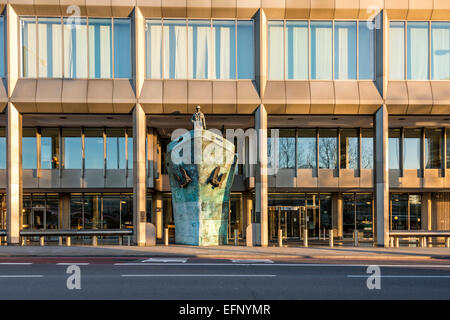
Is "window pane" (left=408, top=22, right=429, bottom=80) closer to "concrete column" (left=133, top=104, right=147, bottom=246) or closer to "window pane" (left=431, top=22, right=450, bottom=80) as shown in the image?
"window pane" (left=431, top=22, right=450, bottom=80)

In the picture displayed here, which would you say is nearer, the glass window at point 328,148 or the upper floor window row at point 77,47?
the upper floor window row at point 77,47

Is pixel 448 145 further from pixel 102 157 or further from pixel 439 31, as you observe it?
pixel 102 157

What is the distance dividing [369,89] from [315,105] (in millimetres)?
2679

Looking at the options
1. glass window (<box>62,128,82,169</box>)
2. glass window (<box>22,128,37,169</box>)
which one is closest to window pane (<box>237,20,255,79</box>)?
glass window (<box>62,128,82,169</box>)

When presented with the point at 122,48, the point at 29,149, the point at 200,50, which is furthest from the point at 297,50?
the point at 29,149

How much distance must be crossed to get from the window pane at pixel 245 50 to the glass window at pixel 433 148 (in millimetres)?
13817

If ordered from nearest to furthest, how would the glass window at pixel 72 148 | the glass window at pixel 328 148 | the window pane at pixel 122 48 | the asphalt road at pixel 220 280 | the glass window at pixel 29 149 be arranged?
the asphalt road at pixel 220 280 < the window pane at pixel 122 48 < the glass window at pixel 29 149 < the glass window at pixel 72 148 < the glass window at pixel 328 148

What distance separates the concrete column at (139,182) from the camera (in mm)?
18281

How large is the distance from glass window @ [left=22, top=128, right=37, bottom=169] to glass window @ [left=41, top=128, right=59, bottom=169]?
501 mm

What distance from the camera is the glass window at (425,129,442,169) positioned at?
83.1 ft

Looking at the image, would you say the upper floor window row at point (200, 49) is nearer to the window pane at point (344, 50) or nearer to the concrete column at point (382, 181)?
the window pane at point (344, 50)

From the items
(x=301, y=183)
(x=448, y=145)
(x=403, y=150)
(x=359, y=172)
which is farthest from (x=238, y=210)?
(x=448, y=145)

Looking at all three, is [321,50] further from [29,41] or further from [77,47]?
[29,41]

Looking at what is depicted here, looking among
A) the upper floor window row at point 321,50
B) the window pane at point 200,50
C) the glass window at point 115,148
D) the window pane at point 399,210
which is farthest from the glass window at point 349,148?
the glass window at point 115,148
